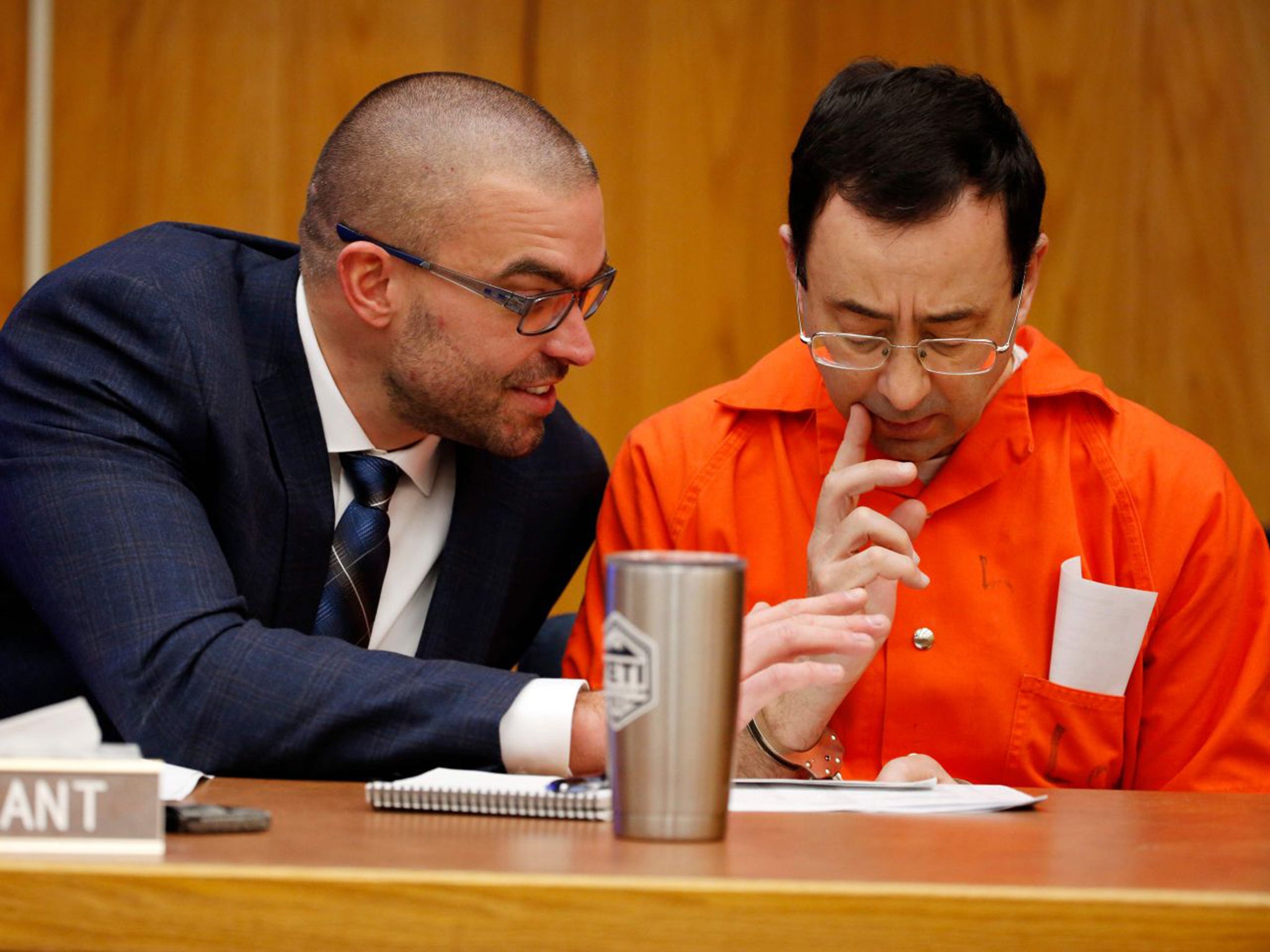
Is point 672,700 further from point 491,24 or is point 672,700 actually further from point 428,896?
point 491,24

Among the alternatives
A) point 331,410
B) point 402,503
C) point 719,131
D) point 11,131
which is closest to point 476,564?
point 402,503

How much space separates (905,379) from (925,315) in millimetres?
64

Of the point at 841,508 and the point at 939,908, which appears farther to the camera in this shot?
the point at 841,508

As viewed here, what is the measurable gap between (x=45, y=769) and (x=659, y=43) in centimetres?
239

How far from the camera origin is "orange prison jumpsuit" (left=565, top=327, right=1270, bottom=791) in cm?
165

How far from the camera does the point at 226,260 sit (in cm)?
179

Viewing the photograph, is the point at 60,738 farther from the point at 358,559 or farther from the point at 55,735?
the point at 358,559

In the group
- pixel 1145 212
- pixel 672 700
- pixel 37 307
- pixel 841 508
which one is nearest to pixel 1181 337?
pixel 1145 212

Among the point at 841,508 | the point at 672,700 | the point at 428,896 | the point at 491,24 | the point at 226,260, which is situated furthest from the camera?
the point at 491,24

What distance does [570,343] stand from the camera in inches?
69.8

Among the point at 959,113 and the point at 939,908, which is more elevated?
the point at 959,113

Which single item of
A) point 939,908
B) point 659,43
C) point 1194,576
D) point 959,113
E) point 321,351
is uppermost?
point 659,43

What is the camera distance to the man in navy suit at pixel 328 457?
1288mm

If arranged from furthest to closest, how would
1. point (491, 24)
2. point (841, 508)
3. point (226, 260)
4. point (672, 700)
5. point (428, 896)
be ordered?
point (491, 24)
point (226, 260)
point (841, 508)
point (672, 700)
point (428, 896)
